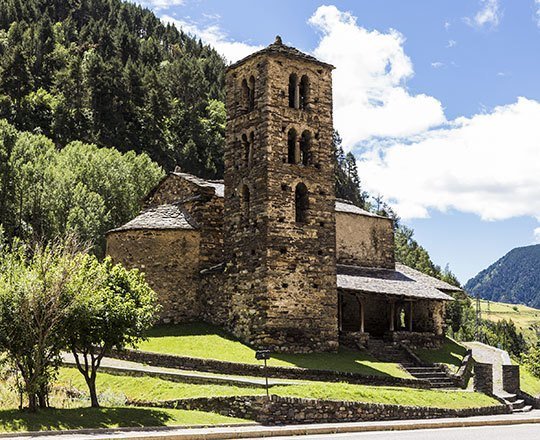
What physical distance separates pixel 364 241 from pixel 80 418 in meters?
32.3

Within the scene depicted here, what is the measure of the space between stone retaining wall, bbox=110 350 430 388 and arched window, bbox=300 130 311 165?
12409 millimetres

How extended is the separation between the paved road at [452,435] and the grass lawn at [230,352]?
30.5ft

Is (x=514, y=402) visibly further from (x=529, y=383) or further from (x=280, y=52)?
(x=280, y=52)

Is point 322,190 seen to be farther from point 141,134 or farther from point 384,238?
point 141,134

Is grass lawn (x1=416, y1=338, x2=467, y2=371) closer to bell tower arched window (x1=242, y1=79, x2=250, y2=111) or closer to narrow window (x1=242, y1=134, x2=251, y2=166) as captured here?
narrow window (x1=242, y1=134, x2=251, y2=166)

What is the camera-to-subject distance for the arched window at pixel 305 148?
123ft

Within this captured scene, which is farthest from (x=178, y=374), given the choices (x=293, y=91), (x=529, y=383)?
→ (x=529, y=383)

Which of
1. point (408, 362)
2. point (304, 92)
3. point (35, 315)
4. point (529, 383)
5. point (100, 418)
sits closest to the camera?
point (100, 418)

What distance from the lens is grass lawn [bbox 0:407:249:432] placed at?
17391 millimetres

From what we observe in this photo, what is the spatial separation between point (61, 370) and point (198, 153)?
7180 cm

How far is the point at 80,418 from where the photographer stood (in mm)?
18531

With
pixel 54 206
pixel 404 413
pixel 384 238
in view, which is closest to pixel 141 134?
pixel 54 206

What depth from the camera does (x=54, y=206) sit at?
173 feet

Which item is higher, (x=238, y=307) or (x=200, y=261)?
(x=200, y=261)
